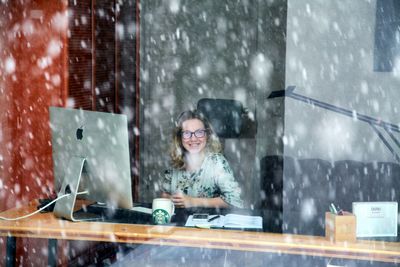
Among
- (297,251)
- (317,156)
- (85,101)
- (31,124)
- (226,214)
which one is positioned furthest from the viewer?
(317,156)

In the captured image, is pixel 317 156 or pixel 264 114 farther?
pixel 264 114

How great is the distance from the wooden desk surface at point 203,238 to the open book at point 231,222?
0.06 m

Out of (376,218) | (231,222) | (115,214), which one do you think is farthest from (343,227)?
(115,214)

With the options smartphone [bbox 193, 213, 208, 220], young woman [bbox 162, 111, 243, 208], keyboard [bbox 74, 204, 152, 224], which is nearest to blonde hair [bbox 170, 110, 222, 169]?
young woman [bbox 162, 111, 243, 208]

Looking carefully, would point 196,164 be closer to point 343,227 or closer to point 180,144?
point 180,144

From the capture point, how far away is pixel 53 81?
393cm

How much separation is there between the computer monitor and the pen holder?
0.89 meters

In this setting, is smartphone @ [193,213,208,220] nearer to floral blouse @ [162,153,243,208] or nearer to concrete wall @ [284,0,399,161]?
floral blouse @ [162,153,243,208]

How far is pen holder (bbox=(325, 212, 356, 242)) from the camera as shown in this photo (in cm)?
243

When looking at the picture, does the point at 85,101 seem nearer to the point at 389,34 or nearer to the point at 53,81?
the point at 53,81

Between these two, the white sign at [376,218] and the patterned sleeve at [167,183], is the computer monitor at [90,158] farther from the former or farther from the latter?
the white sign at [376,218]

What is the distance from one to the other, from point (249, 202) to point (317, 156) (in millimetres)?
1229

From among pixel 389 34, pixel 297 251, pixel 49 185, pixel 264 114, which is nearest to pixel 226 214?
pixel 297 251

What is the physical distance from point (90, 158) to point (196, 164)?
0.97 metres
